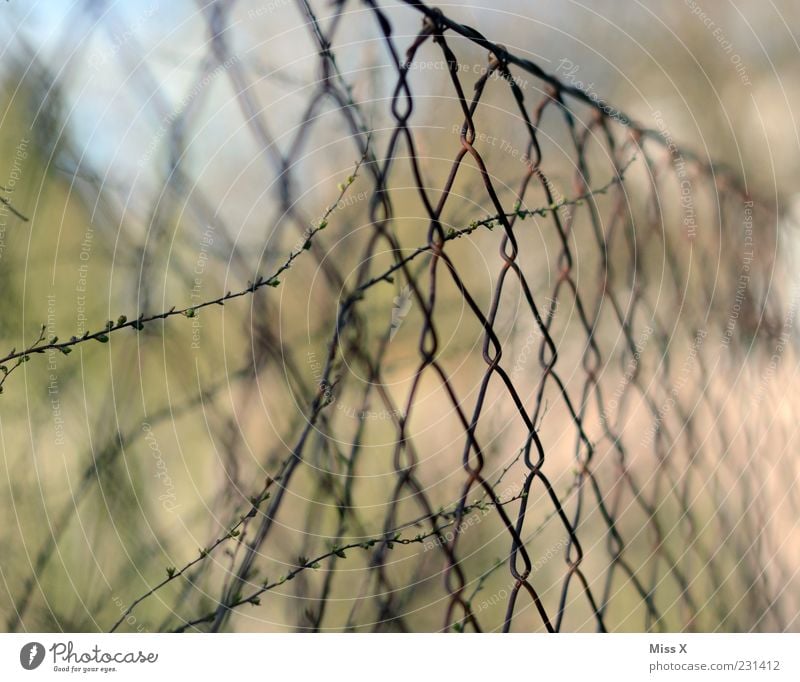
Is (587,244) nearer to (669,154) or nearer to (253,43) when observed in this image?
(669,154)

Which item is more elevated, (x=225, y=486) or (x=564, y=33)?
(x=564, y=33)

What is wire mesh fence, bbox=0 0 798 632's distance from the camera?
0.52 metres

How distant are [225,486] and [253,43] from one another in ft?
0.99

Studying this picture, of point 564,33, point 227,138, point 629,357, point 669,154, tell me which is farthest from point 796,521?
point 227,138

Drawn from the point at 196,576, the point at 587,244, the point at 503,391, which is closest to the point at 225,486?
the point at 196,576

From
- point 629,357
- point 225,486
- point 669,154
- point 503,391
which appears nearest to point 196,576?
point 225,486

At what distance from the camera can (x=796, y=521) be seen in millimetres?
622

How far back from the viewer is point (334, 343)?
0.54m

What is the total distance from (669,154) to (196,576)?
1.52ft

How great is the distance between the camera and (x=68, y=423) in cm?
53

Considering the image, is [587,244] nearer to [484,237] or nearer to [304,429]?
[484,237]

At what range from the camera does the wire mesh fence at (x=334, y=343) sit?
523 millimetres
